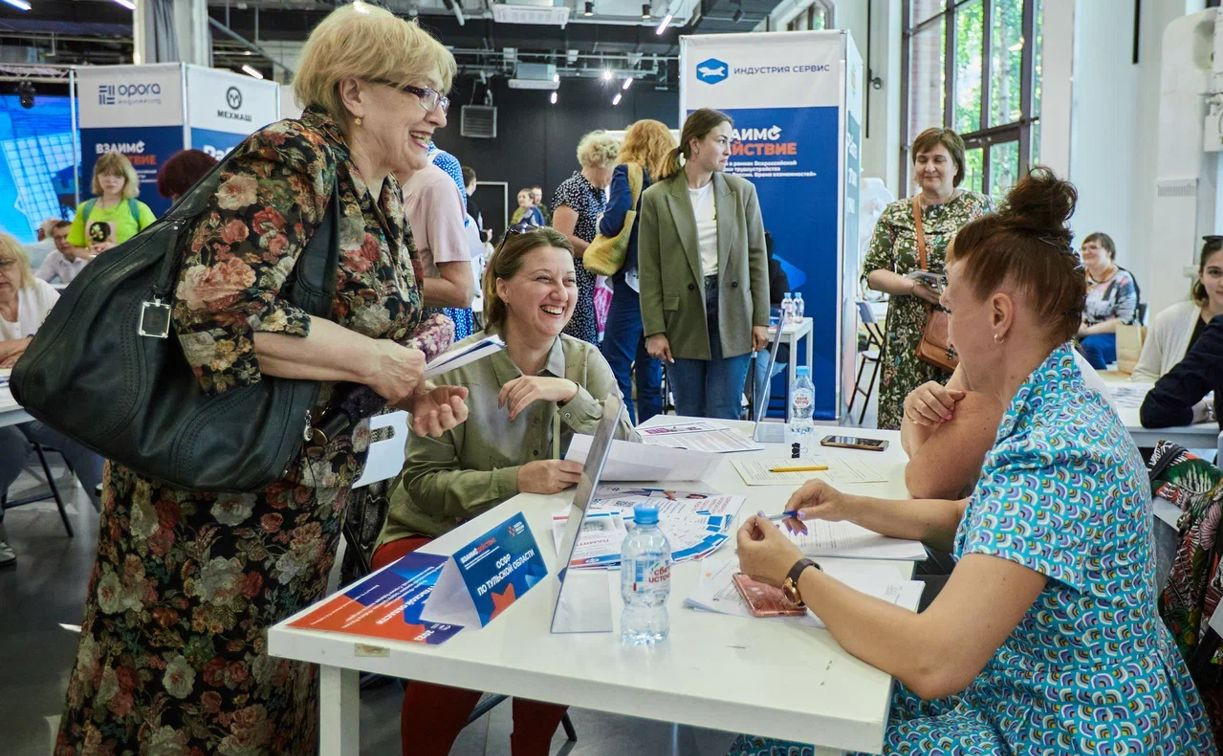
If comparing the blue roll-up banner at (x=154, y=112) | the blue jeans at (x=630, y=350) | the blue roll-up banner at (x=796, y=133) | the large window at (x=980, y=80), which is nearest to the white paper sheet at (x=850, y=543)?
the blue jeans at (x=630, y=350)

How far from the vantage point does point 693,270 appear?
412 centimetres

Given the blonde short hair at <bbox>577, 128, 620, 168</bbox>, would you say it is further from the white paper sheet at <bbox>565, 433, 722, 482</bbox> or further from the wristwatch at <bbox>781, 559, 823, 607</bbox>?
the wristwatch at <bbox>781, 559, 823, 607</bbox>

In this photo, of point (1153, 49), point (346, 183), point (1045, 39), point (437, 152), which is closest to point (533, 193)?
point (1045, 39)

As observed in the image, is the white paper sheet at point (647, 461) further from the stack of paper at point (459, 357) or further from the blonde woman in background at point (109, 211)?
the blonde woman in background at point (109, 211)

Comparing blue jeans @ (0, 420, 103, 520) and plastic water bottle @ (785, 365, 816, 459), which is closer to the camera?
plastic water bottle @ (785, 365, 816, 459)

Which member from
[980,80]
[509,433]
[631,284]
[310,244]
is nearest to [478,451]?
[509,433]

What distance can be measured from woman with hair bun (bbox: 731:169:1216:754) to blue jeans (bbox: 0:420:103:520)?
3453 mm

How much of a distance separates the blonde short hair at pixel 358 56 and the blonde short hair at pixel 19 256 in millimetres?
2955

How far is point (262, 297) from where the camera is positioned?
4.41 feet

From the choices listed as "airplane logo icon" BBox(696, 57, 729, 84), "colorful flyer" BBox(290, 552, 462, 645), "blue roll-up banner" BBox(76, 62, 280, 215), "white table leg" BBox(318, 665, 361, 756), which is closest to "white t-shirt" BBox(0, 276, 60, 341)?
"colorful flyer" BBox(290, 552, 462, 645)

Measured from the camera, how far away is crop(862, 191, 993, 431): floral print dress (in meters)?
3.82

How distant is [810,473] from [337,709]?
1.23m

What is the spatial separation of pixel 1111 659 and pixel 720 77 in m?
5.21

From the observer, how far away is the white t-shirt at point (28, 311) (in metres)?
3.96
